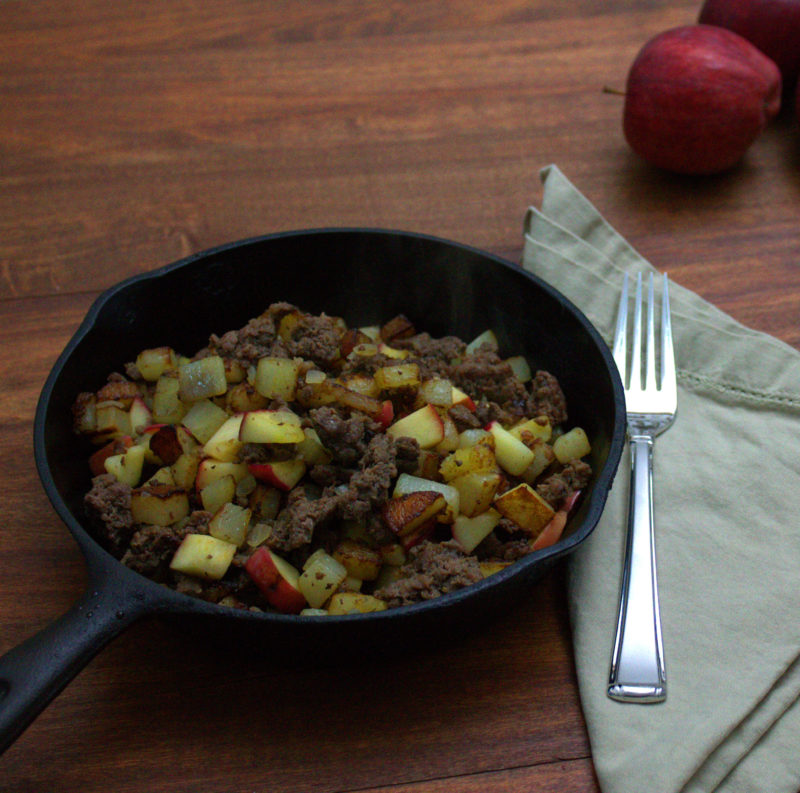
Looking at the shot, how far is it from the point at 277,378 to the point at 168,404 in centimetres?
21

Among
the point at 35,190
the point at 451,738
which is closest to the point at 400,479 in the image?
the point at 451,738

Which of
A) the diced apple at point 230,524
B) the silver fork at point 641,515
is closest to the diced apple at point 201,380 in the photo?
the diced apple at point 230,524

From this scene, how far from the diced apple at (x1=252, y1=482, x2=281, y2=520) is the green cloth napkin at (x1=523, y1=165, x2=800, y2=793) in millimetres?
467

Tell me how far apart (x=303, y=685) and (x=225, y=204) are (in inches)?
49.6

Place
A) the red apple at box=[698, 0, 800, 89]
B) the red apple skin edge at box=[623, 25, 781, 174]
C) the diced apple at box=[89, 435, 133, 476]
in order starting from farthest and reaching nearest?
1. the red apple at box=[698, 0, 800, 89]
2. the red apple skin edge at box=[623, 25, 781, 174]
3. the diced apple at box=[89, 435, 133, 476]

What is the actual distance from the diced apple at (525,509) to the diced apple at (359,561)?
0.20 m

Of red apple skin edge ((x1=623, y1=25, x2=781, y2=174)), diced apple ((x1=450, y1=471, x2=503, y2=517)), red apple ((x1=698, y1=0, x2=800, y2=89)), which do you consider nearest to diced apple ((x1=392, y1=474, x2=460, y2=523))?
diced apple ((x1=450, y1=471, x2=503, y2=517))

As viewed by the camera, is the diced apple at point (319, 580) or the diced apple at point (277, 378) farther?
the diced apple at point (277, 378)

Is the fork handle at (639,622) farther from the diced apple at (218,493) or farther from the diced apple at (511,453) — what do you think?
the diced apple at (218,493)

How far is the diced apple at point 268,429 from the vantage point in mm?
1310

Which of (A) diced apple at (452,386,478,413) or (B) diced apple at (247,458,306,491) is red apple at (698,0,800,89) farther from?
(B) diced apple at (247,458,306,491)

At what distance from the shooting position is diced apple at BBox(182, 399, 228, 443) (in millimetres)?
1435

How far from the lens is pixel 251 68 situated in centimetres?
249

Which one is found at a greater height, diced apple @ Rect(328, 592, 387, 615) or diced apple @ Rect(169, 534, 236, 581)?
diced apple @ Rect(169, 534, 236, 581)
